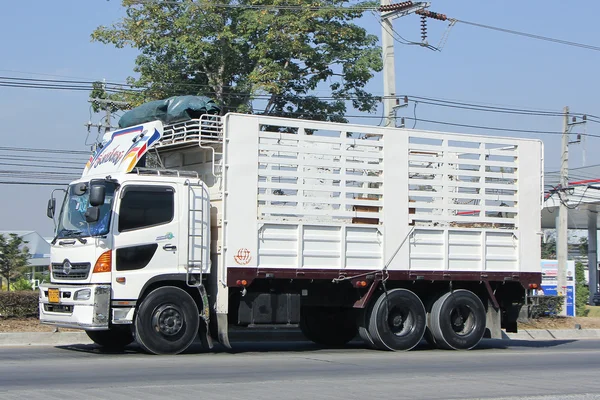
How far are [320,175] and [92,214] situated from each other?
3.97 m

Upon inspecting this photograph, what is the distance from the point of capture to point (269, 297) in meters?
15.1

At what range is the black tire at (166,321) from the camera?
13945mm

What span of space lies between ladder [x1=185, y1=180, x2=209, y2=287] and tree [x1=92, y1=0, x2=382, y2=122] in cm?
930

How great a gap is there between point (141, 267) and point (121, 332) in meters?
2.06

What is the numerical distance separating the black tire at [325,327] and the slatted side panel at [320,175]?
2.52 metres

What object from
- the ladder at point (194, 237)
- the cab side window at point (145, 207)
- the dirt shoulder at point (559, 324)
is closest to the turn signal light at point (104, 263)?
the cab side window at point (145, 207)

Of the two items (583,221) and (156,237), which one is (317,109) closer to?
(156,237)

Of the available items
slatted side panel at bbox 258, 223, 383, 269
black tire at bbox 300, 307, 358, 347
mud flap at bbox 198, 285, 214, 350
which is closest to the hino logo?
mud flap at bbox 198, 285, 214, 350

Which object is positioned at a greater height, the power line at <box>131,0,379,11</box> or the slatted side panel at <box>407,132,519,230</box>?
the power line at <box>131,0,379,11</box>

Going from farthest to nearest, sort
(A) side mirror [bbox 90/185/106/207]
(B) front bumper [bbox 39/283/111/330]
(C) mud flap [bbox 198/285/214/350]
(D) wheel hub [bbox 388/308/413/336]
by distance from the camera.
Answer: (D) wheel hub [bbox 388/308/413/336] < (C) mud flap [bbox 198/285/214/350] < (B) front bumper [bbox 39/283/111/330] < (A) side mirror [bbox 90/185/106/207]

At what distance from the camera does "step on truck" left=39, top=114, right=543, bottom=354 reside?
14141mm

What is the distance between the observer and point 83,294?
13.9m

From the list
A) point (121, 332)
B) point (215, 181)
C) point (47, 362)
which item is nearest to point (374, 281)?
point (215, 181)

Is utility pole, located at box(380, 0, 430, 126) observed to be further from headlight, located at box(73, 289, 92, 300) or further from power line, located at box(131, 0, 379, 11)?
headlight, located at box(73, 289, 92, 300)
